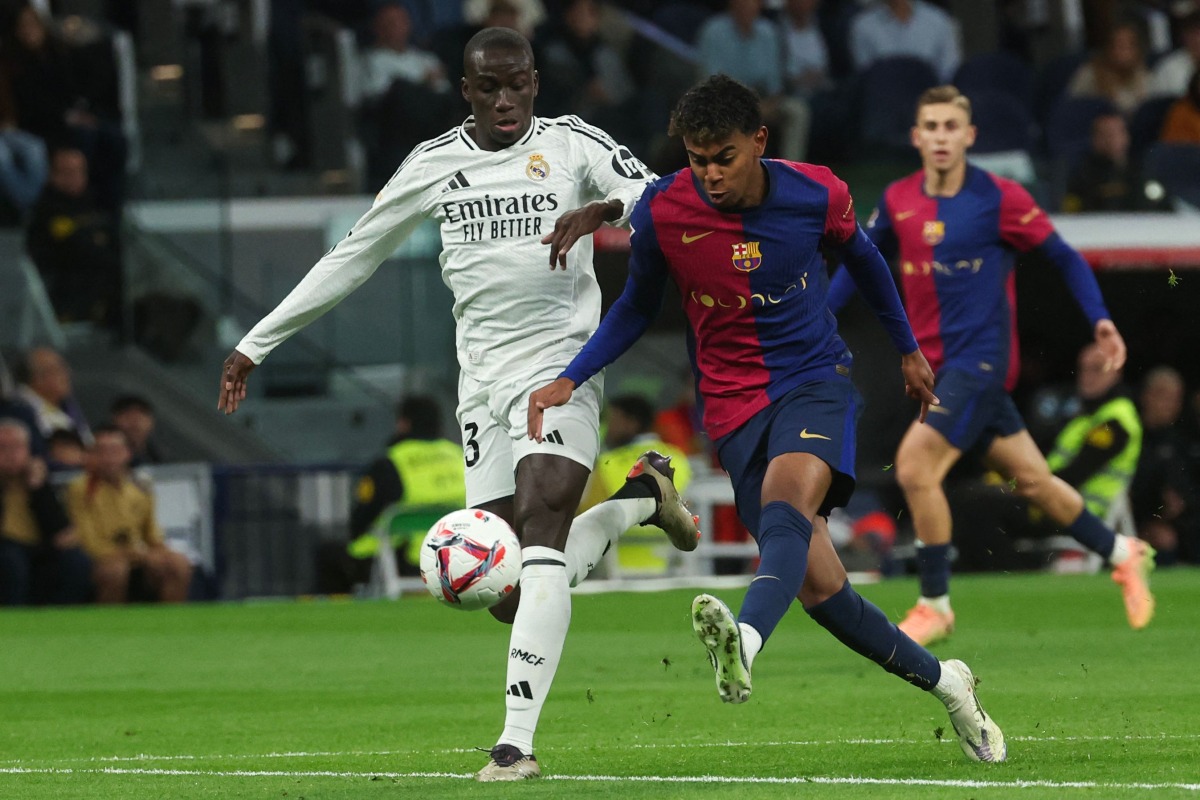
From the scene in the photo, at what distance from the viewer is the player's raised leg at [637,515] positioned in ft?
24.0

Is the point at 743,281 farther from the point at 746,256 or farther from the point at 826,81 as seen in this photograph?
the point at 826,81

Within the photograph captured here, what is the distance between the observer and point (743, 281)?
650 cm

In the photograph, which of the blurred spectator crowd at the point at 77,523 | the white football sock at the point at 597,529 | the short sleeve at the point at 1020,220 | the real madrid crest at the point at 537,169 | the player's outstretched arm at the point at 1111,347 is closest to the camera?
the real madrid crest at the point at 537,169

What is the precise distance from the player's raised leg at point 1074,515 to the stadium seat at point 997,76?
10.4 m

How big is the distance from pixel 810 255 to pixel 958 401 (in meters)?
→ 4.27

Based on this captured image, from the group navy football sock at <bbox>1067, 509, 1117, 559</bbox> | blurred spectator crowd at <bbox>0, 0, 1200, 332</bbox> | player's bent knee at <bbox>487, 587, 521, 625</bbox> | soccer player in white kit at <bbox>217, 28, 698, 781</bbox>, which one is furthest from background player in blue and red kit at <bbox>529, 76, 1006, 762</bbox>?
blurred spectator crowd at <bbox>0, 0, 1200, 332</bbox>

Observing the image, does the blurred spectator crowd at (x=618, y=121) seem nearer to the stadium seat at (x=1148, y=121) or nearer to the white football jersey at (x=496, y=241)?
the stadium seat at (x=1148, y=121)

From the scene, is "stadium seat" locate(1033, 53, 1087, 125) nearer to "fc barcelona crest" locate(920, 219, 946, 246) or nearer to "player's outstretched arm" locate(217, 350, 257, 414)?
"fc barcelona crest" locate(920, 219, 946, 246)

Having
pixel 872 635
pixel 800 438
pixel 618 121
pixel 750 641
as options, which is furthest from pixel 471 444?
pixel 618 121

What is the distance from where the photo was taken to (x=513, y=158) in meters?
7.10

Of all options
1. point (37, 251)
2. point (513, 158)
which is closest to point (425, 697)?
point (513, 158)

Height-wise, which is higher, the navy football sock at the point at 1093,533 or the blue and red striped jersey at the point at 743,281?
the blue and red striped jersey at the point at 743,281

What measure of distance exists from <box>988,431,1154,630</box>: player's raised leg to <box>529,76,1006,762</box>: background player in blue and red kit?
14.0 feet

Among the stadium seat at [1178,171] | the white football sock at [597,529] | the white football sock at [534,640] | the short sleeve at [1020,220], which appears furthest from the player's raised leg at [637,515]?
the stadium seat at [1178,171]
